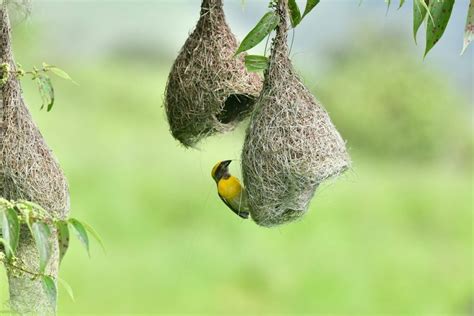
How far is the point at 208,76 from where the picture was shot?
2.32 m

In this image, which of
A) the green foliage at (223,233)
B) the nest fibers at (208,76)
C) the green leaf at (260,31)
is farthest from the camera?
the green foliage at (223,233)

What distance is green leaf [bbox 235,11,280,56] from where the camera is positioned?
1.88 metres

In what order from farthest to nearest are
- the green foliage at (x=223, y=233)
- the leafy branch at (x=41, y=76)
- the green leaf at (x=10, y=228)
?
the green foliage at (x=223, y=233), the leafy branch at (x=41, y=76), the green leaf at (x=10, y=228)

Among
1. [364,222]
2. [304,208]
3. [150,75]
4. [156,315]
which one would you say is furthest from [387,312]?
[304,208]

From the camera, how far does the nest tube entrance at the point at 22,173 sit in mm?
2098

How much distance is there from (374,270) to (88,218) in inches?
152

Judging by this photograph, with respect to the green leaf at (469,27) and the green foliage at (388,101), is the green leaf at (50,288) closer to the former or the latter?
the green leaf at (469,27)

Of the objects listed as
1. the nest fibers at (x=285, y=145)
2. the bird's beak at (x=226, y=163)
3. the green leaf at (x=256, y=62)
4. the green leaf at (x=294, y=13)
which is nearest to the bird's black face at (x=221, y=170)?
the bird's beak at (x=226, y=163)

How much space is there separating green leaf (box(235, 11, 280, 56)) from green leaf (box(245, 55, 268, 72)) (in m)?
0.13

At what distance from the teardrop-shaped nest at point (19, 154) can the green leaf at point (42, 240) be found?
71cm

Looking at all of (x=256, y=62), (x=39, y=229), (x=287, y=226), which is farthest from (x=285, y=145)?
(x=287, y=226)

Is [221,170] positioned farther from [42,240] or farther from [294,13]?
[42,240]

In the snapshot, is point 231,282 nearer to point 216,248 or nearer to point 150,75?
point 216,248

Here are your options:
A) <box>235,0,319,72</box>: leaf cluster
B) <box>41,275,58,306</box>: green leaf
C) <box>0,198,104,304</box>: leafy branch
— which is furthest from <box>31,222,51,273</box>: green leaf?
<box>235,0,319,72</box>: leaf cluster
